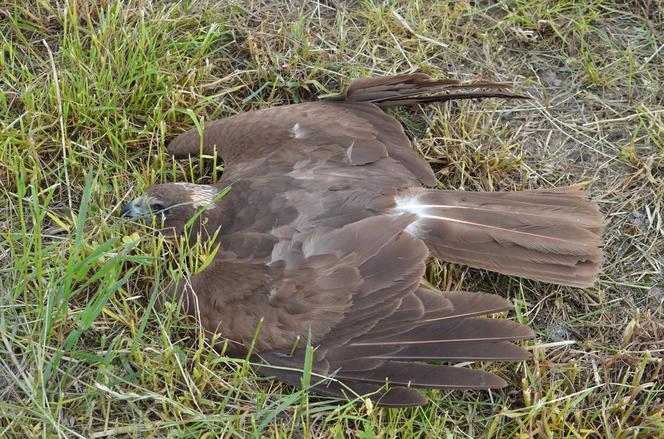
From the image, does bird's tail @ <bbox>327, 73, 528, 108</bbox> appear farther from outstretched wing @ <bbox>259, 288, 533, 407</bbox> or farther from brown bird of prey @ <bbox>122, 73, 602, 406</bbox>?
outstretched wing @ <bbox>259, 288, 533, 407</bbox>

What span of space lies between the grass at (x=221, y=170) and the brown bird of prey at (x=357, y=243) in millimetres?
159

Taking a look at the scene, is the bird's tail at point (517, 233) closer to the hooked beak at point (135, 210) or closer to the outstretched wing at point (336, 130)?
the outstretched wing at point (336, 130)

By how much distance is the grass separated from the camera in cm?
319

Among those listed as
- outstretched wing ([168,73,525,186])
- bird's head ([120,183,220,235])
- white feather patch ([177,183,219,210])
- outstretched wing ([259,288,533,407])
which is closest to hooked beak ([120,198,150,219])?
bird's head ([120,183,220,235])

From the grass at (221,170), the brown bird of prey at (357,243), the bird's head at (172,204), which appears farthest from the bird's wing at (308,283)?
the bird's head at (172,204)

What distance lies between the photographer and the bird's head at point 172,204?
149 inches

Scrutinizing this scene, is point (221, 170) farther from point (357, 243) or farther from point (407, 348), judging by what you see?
point (407, 348)

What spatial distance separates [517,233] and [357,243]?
0.80 meters

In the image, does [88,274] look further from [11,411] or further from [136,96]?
[136,96]

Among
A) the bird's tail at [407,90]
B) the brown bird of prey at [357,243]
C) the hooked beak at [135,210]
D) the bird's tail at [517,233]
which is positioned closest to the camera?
the brown bird of prey at [357,243]

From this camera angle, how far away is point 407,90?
13.5 feet

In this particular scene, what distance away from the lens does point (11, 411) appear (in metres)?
3.01

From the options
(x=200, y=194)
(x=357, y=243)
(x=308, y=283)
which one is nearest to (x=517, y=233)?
(x=357, y=243)

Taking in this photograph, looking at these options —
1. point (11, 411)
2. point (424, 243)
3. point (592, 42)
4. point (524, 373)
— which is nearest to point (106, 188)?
point (11, 411)
